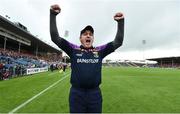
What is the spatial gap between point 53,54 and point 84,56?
14284 centimetres

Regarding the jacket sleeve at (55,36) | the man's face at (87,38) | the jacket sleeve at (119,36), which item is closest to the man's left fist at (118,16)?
the jacket sleeve at (119,36)

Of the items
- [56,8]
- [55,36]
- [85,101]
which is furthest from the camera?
[55,36]

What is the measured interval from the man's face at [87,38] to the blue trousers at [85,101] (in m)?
0.69

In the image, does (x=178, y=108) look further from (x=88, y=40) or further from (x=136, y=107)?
(x=88, y=40)

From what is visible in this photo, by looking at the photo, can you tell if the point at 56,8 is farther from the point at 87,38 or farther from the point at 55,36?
the point at 87,38

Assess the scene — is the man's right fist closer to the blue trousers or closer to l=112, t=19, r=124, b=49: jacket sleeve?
l=112, t=19, r=124, b=49: jacket sleeve

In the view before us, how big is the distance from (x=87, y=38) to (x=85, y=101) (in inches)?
36.9

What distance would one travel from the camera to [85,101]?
4.97 meters

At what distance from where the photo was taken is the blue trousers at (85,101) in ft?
16.3

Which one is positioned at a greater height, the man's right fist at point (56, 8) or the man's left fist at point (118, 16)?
the man's right fist at point (56, 8)

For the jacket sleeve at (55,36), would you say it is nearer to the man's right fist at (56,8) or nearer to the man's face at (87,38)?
the man's right fist at (56,8)

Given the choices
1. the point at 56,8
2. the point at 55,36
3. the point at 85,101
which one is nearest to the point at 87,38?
the point at 55,36

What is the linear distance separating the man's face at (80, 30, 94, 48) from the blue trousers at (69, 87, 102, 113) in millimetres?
Result: 685

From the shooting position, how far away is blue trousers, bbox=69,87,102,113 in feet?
16.3
